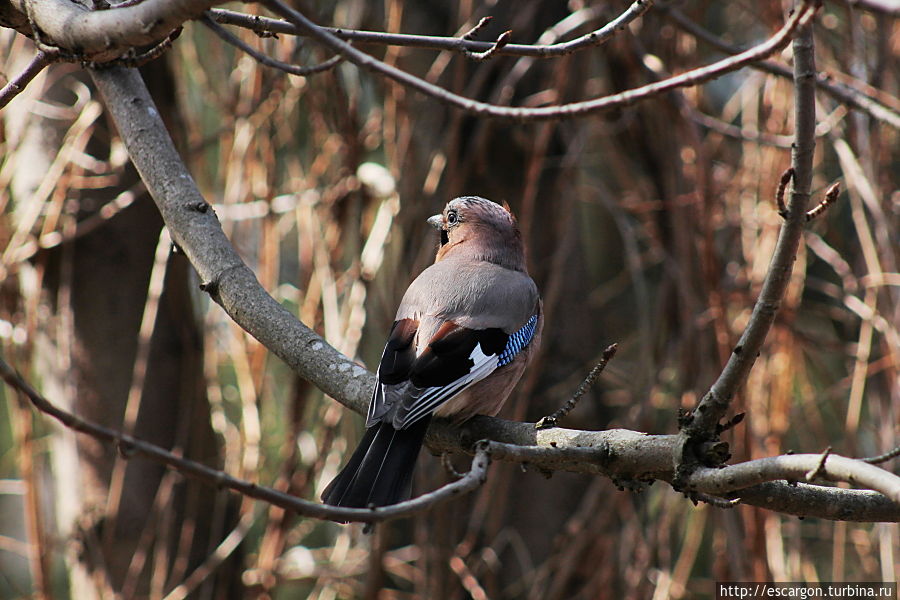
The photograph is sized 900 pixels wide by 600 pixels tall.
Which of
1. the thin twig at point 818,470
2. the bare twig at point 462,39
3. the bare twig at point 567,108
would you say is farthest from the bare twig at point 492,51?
the thin twig at point 818,470

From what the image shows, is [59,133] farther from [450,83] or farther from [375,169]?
[450,83]

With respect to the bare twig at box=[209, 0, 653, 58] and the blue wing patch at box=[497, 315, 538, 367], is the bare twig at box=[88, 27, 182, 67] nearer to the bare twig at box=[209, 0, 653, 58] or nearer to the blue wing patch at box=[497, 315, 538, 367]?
the bare twig at box=[209, 0, 653, 58]

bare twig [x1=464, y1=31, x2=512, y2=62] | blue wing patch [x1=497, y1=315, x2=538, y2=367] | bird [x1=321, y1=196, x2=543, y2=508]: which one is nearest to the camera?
bare twig [x1=464, y1=31, x2=512, y2=62]

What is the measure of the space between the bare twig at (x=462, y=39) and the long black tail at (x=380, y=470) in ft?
3.51

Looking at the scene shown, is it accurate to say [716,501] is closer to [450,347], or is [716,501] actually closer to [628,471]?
[628,471]

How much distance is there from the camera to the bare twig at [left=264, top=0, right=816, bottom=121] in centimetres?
151

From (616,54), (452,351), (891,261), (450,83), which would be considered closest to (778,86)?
(616,54)

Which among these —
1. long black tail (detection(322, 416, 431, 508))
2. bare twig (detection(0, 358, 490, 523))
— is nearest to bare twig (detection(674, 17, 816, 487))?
bare twig (detection(0, 358, 490, 523))

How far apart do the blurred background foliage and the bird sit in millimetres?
327

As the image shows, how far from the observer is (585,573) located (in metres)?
3.95

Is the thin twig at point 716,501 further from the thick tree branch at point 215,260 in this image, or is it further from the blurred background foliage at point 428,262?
the blurred background foliage at point 428,262

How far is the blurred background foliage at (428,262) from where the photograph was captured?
148 inches

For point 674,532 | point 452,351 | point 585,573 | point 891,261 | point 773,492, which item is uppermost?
point 891,261

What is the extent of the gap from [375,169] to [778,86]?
1.94 m
